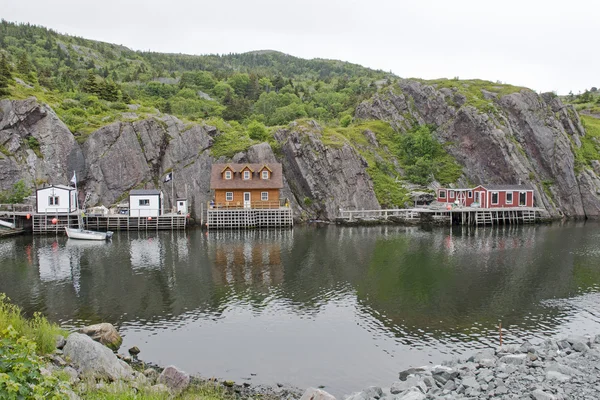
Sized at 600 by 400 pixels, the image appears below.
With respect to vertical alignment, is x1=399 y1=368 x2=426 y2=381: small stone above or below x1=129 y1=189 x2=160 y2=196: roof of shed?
below

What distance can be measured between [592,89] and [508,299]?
7427 inches

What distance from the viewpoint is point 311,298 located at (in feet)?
102

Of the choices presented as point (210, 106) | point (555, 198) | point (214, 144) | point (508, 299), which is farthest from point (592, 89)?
point (508, 299)

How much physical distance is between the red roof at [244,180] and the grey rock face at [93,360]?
4856cm

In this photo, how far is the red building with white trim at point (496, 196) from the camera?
7212 cm

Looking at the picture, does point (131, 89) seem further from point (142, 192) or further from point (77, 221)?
point (77, 221)

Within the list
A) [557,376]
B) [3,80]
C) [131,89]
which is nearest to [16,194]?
[3,80]

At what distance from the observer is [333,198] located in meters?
74.2

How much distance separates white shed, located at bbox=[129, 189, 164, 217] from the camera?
6438cm

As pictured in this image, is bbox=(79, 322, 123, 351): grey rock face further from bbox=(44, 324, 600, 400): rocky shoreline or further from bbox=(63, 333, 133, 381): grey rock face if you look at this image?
bbox=(63, 333, 133, 381): grey rock face

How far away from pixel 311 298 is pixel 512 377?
1621 centimetres

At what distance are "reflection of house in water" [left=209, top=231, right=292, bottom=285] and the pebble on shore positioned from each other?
18.2m

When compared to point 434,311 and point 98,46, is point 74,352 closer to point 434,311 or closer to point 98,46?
point 434,311

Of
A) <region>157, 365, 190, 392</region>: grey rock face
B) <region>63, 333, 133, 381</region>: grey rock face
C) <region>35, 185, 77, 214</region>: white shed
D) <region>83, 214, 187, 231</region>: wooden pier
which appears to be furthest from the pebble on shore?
<region>35, 185, 77, 214</region>: white shed
